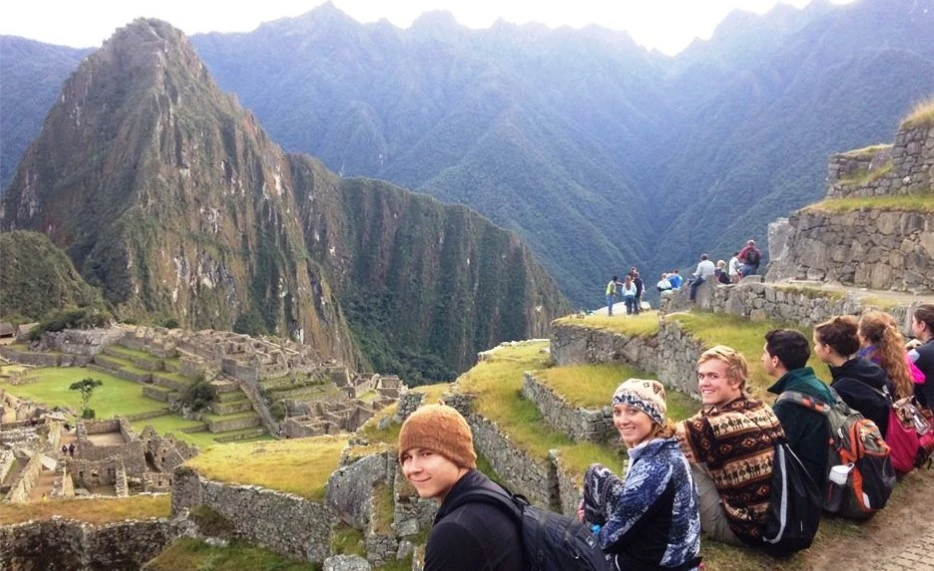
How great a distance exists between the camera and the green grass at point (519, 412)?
9127mm

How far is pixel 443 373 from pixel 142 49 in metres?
121

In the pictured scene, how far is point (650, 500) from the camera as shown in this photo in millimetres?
4375

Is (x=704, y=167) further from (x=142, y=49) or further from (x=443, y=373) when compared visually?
(x=142, y=49)

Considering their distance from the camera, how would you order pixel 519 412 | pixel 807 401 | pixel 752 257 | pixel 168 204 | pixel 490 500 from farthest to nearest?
1. pixel 168 204
2. pixel 752 257
3. pixel 519 412
4. pixel 807 401
5. pixel 490 500

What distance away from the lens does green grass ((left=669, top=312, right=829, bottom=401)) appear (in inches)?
364

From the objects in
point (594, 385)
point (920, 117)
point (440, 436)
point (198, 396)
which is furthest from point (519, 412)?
point (198, 396)

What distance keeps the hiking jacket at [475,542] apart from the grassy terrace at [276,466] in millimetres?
10529

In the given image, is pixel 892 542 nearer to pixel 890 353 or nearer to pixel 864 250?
pixel 890 353

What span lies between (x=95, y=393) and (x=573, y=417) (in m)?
57.2

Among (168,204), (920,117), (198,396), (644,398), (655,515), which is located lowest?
(198,396)

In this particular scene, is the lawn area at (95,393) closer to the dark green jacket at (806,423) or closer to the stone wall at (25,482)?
the stone wall at (25,482)

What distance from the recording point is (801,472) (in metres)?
5.18

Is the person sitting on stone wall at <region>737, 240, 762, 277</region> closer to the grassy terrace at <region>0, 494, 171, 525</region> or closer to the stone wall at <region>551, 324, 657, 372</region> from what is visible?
the stone wall at <region>551, 324, 657, 372</region>

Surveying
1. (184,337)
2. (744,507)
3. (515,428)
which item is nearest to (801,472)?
(744,507)
